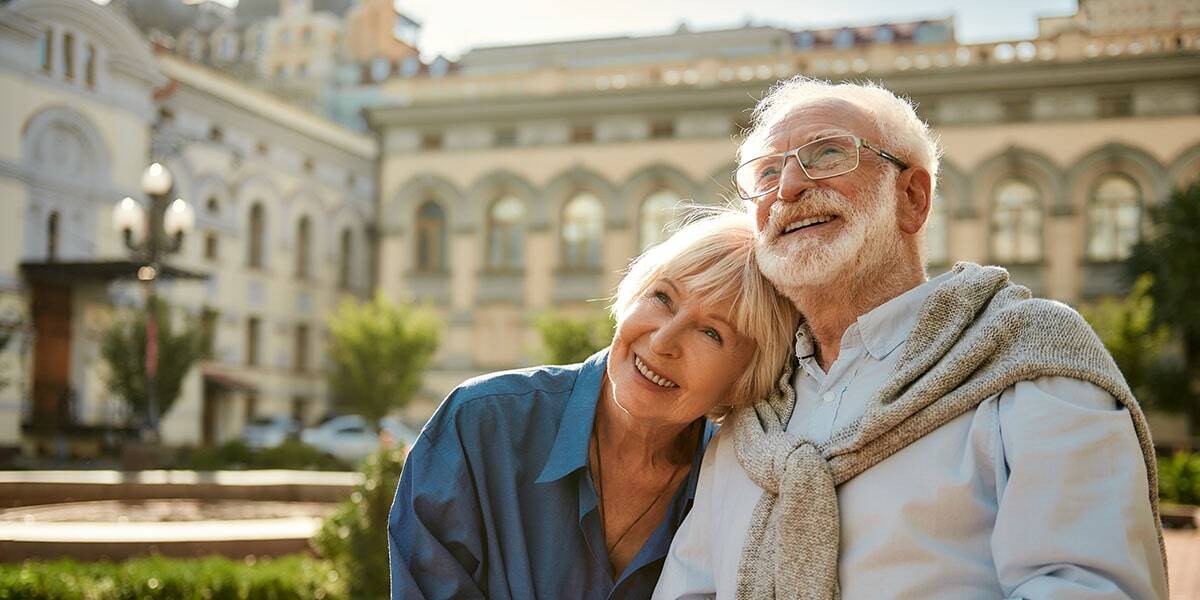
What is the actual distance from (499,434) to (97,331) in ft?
81.8

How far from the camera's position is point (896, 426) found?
8.39ft

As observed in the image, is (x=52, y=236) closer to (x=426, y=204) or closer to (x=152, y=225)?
(x=152, y=225)

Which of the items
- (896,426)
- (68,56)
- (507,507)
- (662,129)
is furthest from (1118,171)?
(896,426)

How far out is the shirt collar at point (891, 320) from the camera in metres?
2.83

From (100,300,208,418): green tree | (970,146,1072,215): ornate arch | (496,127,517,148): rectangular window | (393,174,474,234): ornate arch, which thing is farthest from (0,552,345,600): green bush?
(393,174,474,234): ornate arch

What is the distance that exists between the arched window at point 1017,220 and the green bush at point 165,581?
28584mm

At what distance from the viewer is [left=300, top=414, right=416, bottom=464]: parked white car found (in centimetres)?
2820

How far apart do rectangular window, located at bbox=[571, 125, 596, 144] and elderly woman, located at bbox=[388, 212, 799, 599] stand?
107ft

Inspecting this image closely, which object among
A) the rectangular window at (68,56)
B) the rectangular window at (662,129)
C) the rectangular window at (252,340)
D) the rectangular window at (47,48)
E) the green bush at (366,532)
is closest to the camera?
the green bush at (366,532)

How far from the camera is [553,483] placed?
3.15 metres

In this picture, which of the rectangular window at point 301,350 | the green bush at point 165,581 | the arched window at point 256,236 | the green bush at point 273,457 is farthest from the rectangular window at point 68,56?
the green bush at point 165,581

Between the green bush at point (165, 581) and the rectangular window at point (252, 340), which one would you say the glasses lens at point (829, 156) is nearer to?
the green bush at point (165, 581)

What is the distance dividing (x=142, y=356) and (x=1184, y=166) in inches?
994

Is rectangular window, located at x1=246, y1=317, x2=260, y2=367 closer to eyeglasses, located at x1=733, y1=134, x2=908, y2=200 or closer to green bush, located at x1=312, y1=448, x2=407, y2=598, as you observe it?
green bush, located at x1=312, y1=448, x2=407, y2=598
